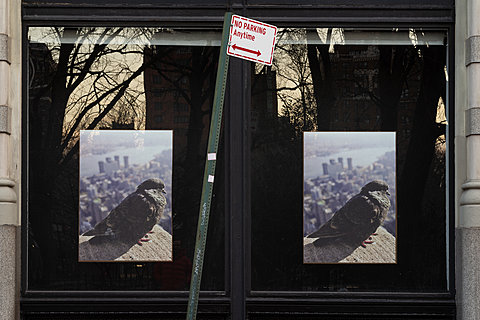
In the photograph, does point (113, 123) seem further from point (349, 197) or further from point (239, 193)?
point (349, 197)

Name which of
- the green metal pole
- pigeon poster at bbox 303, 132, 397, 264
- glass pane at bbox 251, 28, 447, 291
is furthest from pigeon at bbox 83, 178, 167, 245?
the green metal pole

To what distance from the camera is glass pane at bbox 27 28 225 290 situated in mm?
8812

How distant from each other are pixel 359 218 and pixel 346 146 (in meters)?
0.89

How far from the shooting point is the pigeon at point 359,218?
29.2 feet

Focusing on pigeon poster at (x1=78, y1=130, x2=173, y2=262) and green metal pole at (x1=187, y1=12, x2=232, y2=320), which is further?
pigeon poster at (x1=78, y1=130, x2=173, y2=262)

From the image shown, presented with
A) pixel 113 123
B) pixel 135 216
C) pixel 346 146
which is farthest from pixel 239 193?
pixel 113 123

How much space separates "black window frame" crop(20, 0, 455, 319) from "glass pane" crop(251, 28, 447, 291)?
0.40 feet

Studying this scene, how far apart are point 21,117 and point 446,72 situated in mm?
5147

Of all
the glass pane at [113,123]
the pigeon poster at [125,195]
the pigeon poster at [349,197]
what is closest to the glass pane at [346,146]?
the pigeon poster at [349,197]

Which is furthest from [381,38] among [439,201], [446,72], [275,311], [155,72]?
[275,311]

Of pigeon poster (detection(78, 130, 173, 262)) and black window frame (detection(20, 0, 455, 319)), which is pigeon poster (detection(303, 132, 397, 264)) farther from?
pigeon poster (detection(78, 130, 173, 262))

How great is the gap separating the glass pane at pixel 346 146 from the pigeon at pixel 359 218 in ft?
0.25

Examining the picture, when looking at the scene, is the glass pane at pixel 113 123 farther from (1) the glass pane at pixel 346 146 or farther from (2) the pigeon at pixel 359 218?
(2) the pigeon at pixel 359 218

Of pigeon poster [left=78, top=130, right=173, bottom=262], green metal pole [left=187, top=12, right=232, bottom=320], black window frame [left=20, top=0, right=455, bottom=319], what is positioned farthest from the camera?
pigeon poster [left=78, top=130, right=173, bottom=262]
